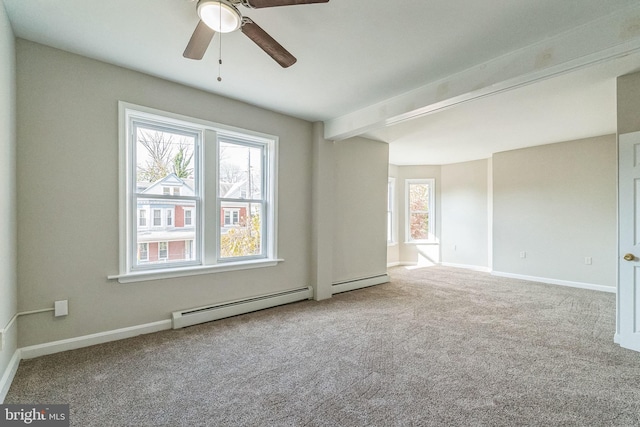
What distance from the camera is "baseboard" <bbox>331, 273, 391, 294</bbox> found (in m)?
4.83

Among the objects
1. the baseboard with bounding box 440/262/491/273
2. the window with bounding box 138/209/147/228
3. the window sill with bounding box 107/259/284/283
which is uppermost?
the window with bounding box 138/209/147/228

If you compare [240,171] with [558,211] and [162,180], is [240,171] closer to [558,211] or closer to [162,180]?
[162,180]

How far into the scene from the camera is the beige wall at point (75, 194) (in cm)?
249

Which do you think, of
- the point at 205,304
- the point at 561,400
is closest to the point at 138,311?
the point at 205,304

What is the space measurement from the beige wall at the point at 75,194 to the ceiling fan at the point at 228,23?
1.37 metres

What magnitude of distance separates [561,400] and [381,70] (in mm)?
3048

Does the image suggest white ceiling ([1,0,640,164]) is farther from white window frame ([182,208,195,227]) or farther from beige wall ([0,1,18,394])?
white window frame ([182,208,195,227])

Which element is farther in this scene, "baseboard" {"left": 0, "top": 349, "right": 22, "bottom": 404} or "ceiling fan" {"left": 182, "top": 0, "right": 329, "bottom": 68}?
"baseboard" {"left": 0, "top": 349, "right": 22, "bottom": 404}

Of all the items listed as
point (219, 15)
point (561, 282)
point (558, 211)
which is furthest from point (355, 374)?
point (558, 211)

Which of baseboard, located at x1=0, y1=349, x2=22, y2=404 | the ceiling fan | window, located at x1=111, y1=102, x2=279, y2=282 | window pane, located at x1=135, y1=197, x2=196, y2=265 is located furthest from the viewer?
window pane, located at x1=135, y1=197, x2=196, y2=265

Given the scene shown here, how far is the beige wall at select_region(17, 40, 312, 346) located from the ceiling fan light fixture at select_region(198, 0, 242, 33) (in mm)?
1689

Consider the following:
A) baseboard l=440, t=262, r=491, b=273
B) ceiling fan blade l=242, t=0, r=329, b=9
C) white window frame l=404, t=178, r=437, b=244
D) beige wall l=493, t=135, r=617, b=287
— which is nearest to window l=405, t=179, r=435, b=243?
white window frame l=404, t=178, r=437, b=244

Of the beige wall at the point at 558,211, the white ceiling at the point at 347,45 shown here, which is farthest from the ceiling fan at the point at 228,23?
the beige wall at the point at 558,211

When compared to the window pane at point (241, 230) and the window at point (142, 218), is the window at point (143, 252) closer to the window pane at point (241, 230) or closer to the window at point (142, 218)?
the window at point (142, 218)
